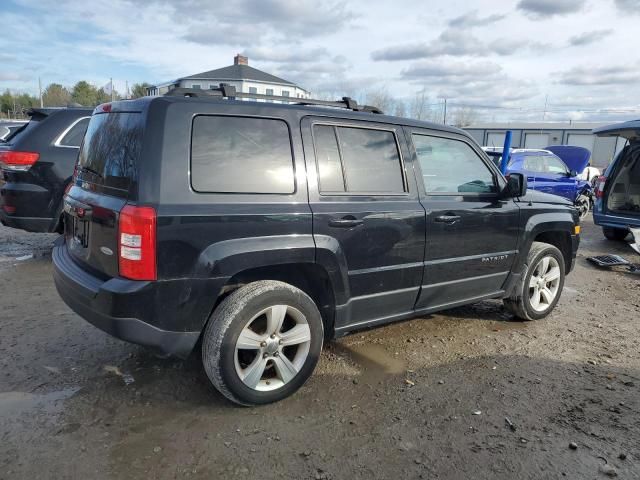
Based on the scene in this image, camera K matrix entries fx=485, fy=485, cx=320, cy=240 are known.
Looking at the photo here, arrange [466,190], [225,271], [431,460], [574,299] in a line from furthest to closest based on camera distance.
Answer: [574,299]
[466,190]
[225,271]
[431,460]

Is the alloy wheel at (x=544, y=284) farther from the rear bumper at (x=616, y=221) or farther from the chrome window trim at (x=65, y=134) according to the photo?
the chrome window trim at (x=65, y=134)

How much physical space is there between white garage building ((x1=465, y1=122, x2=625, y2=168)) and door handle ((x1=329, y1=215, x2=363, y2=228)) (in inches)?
1663

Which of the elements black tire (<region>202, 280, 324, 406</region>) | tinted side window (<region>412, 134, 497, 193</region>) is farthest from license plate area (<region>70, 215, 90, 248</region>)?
tinted side window (<region>412, 134, 497, 193</region>)

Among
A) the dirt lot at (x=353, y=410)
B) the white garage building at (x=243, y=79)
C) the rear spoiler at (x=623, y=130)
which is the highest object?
the white garage building at (x=243, y=79)

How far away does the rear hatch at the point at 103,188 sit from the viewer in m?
2.76

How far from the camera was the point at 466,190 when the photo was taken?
410 cm

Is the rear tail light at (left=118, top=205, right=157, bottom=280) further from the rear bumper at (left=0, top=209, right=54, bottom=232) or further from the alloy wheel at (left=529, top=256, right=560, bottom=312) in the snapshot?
the rear bumper at (left=0, top=209, right=54, bottom=232)

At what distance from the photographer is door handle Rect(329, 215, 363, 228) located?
3.21 m

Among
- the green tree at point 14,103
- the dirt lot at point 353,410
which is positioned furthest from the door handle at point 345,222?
the green tree at point 14,103

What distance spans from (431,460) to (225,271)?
5.10ft

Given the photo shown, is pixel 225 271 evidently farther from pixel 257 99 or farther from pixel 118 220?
pixel 257 99

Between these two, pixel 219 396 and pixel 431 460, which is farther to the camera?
pixel 219 396

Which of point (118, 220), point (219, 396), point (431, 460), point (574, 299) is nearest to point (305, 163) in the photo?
point (118, 220)

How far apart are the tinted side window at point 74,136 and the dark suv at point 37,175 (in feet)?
0.04
